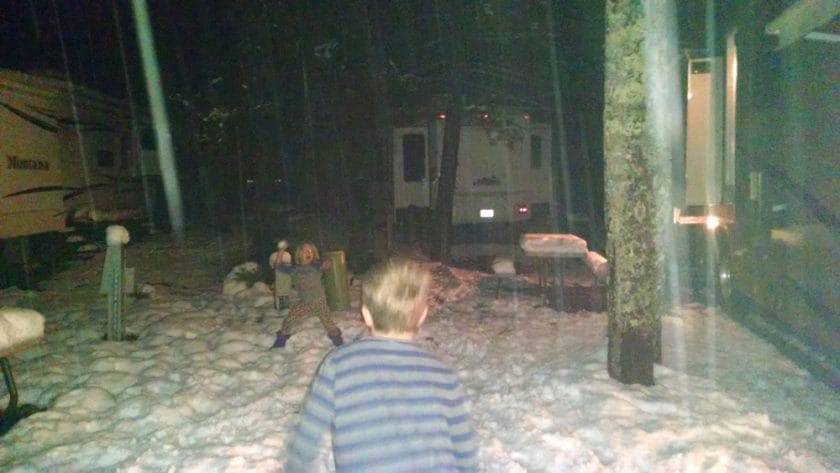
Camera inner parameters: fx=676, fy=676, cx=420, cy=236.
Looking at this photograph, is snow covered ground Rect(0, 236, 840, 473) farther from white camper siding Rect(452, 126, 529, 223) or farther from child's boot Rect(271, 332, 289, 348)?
white camper siding Rect(452, 126, 529, 223)

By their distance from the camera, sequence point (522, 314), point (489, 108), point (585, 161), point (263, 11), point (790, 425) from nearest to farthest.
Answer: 1. point (790, 425)
2. point (522, 314)
3. point (263, 11)
4. point (489, 108)
5. point (585, 161)

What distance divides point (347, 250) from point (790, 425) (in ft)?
33.8

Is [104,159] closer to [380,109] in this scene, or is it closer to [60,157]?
[60,157]

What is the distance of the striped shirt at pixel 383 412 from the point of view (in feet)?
7.65

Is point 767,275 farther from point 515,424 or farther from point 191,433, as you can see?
point 191,433

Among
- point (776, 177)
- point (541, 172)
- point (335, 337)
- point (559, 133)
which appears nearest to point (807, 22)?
point (776, 177)

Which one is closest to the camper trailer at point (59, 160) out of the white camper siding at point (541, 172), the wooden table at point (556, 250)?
the wooden table at point (556, 250)

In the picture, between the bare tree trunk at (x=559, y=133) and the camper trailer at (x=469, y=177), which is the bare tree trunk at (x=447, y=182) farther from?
A: the camper trailer at (x=469, y=177)

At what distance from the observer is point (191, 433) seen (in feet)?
15.9

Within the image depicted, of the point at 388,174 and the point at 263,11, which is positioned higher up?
the point at 263,11

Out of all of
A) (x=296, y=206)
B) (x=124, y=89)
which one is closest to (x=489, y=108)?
(x=124, y=89)

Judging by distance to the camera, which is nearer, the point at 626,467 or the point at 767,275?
the point at 626,467

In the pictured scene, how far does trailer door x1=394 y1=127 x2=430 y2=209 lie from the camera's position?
57.1ft

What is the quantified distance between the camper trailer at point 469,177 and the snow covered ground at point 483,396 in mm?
8876
